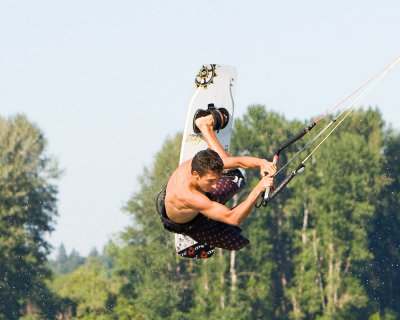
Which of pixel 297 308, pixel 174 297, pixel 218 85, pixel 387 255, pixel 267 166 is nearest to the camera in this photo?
pixel 267 166

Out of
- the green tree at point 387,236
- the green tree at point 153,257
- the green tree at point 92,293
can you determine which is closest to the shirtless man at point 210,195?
the green tree at point 153,257

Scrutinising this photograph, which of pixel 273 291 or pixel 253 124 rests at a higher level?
pixel 253 124

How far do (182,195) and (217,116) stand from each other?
134 inches

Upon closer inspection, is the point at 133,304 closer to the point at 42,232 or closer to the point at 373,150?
the point at 42,232

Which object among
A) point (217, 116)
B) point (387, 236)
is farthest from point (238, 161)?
point (387, 236)

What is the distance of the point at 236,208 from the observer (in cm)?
934

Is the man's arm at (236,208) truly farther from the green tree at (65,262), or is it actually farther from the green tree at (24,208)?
the green tree at (65,262)

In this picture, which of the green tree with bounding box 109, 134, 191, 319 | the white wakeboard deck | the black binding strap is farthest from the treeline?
the black binding strap

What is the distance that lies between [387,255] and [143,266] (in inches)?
550

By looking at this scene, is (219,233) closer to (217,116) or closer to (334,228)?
(217,116)

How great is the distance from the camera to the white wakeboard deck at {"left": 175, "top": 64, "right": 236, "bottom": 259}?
13453 mm

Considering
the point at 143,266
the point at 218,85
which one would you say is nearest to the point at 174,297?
the point at 143,266

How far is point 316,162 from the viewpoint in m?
48.0

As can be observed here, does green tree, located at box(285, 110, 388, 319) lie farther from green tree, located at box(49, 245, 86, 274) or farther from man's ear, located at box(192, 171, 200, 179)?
green tree, located at box(49, 245, 86, 274)
